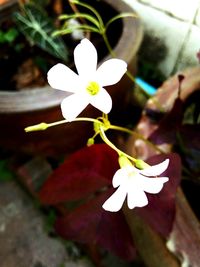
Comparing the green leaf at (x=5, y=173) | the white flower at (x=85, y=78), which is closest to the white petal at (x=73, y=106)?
the white flower at (x=85, y=78)

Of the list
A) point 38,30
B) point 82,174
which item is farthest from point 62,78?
point 38,30

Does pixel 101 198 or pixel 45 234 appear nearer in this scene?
pixel 101 198

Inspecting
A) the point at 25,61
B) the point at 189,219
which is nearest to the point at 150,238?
the point at 189,219

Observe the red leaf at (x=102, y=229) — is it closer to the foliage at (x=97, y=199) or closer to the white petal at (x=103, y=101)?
the foliage at (x=97, y=199)

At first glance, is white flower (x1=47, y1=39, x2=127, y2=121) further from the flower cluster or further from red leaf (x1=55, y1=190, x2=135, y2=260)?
red leaf (x1=55, y1=190, x2=135, y2=260)

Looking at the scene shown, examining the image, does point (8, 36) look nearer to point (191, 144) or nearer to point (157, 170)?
point (191, 144)

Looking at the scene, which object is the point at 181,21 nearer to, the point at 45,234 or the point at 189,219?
the point at 189,219

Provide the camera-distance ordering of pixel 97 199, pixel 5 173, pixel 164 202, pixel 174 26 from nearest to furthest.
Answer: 1. pixel 164 202
2. pixel 97 199
3. pixel 174 26
4. pixel 5 173
